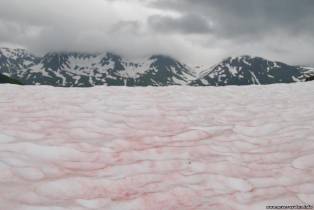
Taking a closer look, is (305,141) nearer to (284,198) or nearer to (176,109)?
(284,198)

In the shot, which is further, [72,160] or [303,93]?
[303,93]

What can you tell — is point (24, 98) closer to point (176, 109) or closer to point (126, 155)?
point (176, 109)

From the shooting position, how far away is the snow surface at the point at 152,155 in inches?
252

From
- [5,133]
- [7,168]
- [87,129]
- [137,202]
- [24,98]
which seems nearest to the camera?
[137,202]

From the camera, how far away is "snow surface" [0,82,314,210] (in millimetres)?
6410

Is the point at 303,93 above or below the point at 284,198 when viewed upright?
above

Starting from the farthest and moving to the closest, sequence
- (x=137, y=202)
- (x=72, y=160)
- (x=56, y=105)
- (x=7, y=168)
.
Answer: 1. (x=56, y=105)
2. (x=72, y=160)
3. (x=7, y=168)
4. (x=137, y=202)

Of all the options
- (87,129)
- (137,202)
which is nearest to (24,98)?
(87,129)

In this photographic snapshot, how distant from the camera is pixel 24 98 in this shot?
49.4 feet

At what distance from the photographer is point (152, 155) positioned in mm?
8680

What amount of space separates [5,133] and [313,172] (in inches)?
280

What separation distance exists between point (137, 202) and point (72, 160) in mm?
2449

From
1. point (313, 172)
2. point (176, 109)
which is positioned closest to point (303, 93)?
point (176, 109)

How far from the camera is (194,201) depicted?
21.1 ft
